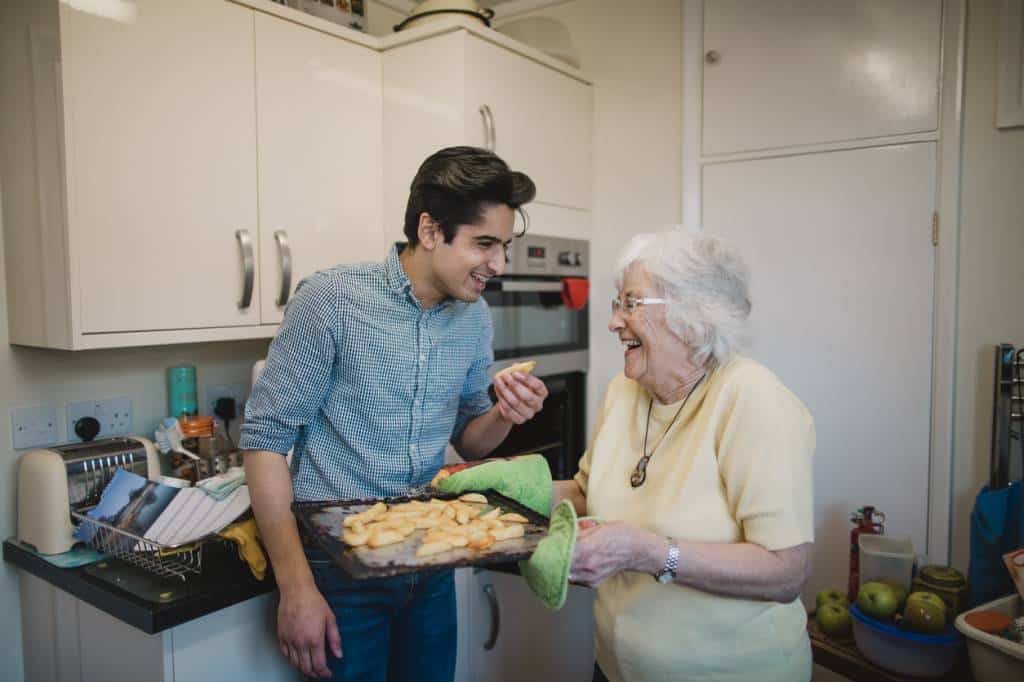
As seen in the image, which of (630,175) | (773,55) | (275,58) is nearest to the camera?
(275,58)

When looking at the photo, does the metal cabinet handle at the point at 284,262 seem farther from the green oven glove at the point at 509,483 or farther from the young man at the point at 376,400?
the green oven glove at the point at 509,483

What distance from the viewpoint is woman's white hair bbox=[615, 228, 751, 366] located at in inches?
50.6

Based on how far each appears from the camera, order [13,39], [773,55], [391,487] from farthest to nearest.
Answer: [773,55]
[13,39]
[391,487]

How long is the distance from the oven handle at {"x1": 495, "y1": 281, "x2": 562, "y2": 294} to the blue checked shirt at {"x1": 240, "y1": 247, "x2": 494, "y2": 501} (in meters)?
0.64

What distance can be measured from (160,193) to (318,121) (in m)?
0.50

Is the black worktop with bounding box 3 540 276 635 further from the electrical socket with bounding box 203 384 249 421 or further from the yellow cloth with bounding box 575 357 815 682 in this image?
the yellow cloth with bounding box 575 357 815 682

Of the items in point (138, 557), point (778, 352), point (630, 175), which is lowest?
point (138, 557)

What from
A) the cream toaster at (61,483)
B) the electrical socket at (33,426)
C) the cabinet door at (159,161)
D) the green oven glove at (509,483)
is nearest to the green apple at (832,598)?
the green oven glove at (509,483)

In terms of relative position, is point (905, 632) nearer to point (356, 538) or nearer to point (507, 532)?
point (507, 532)

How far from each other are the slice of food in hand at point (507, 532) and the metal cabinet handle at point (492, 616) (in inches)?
41.9

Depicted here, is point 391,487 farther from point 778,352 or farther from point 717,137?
point 717,137

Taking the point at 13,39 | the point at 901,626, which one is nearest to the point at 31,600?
the point at 13,39

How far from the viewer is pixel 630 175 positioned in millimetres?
2600

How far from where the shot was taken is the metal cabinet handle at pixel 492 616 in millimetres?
2168
